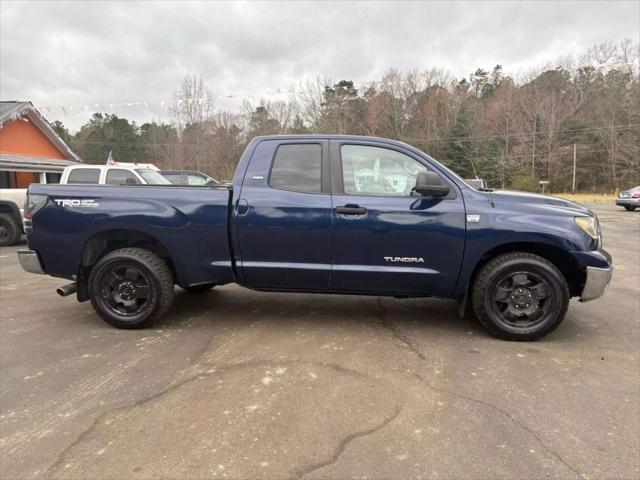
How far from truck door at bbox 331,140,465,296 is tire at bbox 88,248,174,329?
169 centimetres

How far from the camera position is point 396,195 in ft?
13.8

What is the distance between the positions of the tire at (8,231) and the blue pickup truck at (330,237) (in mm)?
7434

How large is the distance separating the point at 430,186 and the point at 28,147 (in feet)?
80.6

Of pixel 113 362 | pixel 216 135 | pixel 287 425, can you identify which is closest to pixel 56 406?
pixel 113 362

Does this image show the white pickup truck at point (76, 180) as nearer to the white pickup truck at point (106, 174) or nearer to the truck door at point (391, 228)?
the white pickup truck at point (106, 174)

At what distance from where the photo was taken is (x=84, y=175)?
1034 cm

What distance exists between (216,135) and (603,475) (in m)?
51.3

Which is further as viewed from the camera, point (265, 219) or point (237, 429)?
point (265, 219)

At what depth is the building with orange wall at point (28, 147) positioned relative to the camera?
19.0 metres

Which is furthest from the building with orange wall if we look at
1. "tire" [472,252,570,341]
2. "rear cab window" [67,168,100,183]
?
"tire" [472,252,570,341]

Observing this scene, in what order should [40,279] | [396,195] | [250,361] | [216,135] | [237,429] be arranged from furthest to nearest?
[216,135] → [40,279] → [396,195] → [250,361] → [237,429]

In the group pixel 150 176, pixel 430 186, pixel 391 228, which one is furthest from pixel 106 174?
pixel 430 186

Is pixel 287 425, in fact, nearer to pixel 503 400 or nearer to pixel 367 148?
pixel 503 400

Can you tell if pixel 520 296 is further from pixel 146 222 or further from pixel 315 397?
pixel 146 222
